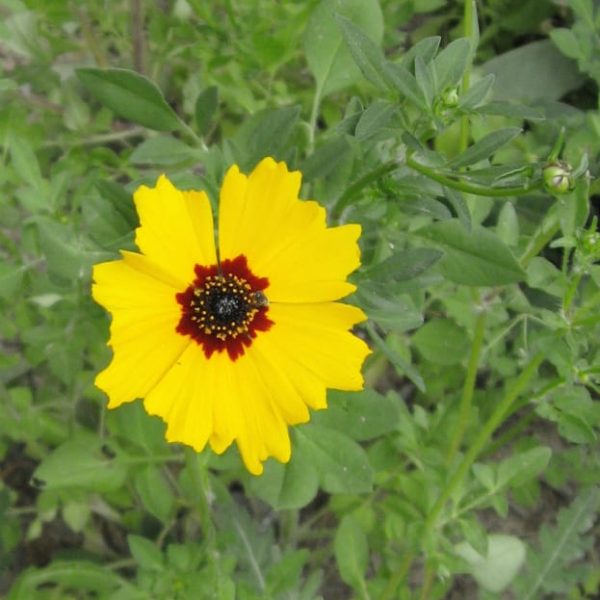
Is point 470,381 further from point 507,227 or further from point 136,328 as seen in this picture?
point 136,328

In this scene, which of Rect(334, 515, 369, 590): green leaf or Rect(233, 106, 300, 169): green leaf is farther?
Rect(334, 515, 369, 590): green leaf

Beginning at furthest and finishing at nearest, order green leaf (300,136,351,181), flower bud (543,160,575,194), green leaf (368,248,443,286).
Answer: green leaf (300,136,351,181) < green leaf (368,248,443,286) < flower bud (543,160,575,194)

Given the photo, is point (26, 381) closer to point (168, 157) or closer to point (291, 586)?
point (291, 586)

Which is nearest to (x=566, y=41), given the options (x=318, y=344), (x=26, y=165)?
(x=318, y=344)

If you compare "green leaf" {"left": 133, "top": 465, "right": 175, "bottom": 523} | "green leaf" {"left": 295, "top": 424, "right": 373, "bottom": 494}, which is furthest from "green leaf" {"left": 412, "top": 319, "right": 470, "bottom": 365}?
"green leaf" {"left": 133, "top": 465, "right": 175, "bottom": 523}

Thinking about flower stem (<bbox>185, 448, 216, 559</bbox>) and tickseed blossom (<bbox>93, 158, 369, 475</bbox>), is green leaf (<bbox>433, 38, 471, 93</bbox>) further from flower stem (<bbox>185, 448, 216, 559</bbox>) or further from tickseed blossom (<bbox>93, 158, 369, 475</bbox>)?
flower stem (<bbox>185, 448, 216, 559</bbox>)

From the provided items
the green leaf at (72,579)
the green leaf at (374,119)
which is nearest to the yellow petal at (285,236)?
the green leaf at (374,119)

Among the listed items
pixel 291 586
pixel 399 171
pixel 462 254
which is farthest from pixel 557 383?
pixel 291 586
